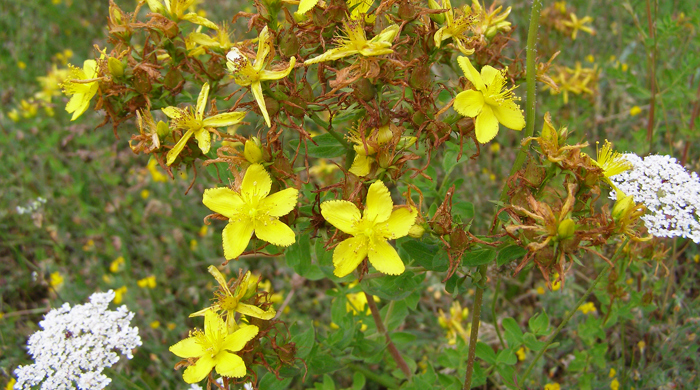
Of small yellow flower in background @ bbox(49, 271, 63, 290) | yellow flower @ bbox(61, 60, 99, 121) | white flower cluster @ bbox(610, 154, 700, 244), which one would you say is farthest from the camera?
small yellow flower in background @ bbox(49, 271, 63, 290)

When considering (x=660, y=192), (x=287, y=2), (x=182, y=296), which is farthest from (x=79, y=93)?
(x=660, y=192)

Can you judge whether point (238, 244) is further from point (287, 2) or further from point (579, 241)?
point (579, 241)

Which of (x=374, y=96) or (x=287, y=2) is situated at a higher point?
(x=287, y=2)

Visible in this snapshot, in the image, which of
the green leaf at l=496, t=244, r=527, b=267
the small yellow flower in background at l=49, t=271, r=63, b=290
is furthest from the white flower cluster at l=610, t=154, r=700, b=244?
the small yellow flower in background at l=49, t=271, r=63, b=290

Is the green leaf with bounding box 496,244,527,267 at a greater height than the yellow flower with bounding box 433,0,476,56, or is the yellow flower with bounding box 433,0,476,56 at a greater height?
the yellow flower with bounding box 433,0,476,56

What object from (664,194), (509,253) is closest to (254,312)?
(509,253)

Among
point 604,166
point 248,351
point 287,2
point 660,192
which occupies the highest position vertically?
point 287,2

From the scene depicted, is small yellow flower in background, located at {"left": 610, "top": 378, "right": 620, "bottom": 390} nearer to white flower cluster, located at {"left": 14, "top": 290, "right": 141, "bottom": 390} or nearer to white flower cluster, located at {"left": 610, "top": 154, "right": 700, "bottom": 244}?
white flower cluster, located at {"left": 610, "top": 154, "right": 700, "bottom": 244}

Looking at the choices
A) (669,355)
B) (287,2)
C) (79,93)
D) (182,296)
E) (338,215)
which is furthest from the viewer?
(182,296)
